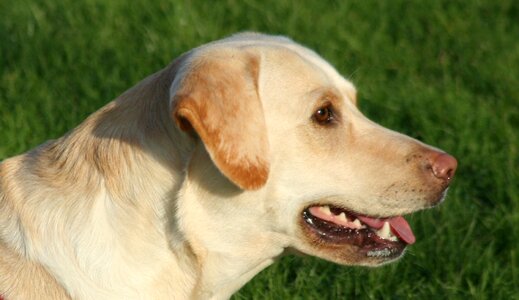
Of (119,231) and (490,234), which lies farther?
(490,234)

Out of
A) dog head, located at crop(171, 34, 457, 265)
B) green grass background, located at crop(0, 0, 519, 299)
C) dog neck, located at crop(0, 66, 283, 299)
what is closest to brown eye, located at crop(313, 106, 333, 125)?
dog head, located at crop(171, 34, 457, 265)

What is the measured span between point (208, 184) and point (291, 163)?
0.33 meters

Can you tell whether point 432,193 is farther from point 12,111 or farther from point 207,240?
point 12,111

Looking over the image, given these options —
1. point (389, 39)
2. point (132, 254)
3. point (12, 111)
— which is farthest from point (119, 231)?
point (389, 39)

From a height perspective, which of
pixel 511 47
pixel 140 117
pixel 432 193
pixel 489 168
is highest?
pixel 140 117

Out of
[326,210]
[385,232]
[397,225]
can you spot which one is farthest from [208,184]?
[397,225]

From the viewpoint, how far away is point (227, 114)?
3.95 metres

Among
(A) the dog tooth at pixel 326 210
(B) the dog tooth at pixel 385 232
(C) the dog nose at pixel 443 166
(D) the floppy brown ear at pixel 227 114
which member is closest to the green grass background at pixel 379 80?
(B) the dog tooth at pixel 385 232

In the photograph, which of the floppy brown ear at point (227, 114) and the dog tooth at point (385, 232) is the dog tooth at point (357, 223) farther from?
the floppy brown ear at point (227, 114)

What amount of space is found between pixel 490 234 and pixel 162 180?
8.43 feet

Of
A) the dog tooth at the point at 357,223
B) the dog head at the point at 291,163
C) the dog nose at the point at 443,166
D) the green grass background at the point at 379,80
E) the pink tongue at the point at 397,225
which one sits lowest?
the green grass background at the point at 379,80

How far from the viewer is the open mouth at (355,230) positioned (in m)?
4.45

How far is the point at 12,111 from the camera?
7070mm

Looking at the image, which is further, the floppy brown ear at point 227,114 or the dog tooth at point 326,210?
the dog tooth at point 326,210
